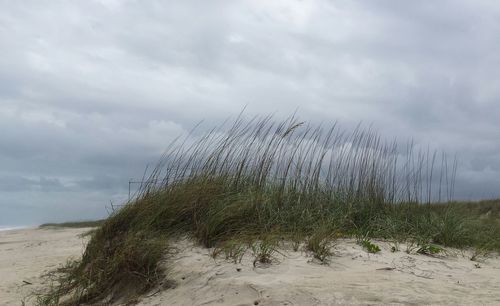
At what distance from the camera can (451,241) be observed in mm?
6469

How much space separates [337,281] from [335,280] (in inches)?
1.3

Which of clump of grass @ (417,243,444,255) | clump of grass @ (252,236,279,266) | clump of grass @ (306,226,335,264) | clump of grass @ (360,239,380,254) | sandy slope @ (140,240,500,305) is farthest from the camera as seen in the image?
clump of grass @ (417,243,444,255)

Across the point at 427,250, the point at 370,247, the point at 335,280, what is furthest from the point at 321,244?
the point at 427,250

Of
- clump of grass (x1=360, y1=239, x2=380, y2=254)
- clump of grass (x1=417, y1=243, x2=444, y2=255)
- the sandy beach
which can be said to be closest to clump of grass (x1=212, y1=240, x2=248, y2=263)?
the sandy beach

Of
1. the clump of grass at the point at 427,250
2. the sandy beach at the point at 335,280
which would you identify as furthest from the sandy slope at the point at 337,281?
the clump of grass at the point at 427,250

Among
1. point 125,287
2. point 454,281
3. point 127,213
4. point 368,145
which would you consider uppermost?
point 368,145

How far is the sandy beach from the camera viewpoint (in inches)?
150

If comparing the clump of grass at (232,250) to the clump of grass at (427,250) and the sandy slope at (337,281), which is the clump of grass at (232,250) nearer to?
the sandy slope at (337,281)

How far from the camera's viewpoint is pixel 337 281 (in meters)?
4.11

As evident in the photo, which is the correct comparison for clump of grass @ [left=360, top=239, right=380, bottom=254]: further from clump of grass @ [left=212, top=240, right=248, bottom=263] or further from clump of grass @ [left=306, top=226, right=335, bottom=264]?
clump of grass @ [left=212, top=240, right=248, bottom=263]

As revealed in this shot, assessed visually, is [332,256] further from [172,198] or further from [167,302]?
[172,198]

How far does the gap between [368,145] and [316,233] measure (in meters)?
2.93

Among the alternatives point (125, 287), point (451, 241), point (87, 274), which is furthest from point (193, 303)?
point (451, 241)

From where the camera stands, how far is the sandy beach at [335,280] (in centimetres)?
381
